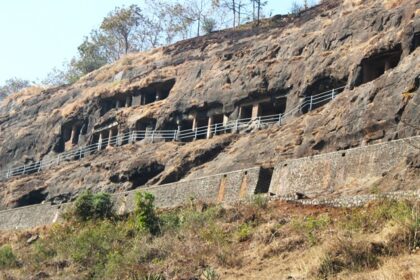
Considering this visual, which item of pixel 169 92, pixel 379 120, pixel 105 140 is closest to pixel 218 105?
pixel 169 92

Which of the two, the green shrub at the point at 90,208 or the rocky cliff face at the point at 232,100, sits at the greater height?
the rocky cliff face at the point at 232,100

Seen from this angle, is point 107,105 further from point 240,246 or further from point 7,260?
point 240,246

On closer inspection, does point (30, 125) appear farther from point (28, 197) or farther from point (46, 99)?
point (28, 197)

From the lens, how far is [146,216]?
21938 millimetres

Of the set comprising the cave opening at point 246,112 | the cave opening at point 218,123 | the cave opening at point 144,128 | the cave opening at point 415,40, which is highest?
the cave opening at point 415,40

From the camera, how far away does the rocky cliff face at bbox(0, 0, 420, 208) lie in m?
24.5

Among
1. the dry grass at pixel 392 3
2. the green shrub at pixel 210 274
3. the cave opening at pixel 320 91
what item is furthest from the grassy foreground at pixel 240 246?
the dry grass at pixel 392 3

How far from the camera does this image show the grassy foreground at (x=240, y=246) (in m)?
13.6

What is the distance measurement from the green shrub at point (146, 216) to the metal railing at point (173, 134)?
939 cm

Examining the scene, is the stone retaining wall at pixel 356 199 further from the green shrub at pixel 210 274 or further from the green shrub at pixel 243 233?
the green shrub at pixel 210 274

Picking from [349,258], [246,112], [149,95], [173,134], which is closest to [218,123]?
[246,112]

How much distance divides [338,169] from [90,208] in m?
10.0

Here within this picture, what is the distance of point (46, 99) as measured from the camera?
162 feet

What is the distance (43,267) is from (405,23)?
1599 cm
